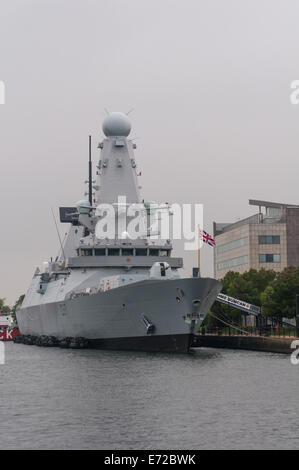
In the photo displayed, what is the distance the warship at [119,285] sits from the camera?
5681 centimetres

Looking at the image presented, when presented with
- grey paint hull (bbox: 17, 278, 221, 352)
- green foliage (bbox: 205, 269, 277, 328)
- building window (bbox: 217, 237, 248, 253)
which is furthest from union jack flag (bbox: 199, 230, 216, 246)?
building window (bbox: 217, 237, 248, 253)

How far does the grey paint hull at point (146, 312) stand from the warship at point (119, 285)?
7 cm

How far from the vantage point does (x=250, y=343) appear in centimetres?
7131

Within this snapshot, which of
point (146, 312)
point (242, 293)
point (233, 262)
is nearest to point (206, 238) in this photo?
point (146, 312)

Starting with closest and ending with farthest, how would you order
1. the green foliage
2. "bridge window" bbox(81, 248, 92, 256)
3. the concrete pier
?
1. the concrete pier
2. "bridge window" bbox(81, 248, 92, 256)
3. the green foliage

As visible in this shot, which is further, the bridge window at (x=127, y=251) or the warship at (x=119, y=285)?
the bridge window at (x=127, y=251)

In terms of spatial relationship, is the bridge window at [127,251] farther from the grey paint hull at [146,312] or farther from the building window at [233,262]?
the building window at [233,262]

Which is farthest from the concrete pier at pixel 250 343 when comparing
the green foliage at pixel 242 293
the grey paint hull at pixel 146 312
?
the green foliage at pixel 242 293

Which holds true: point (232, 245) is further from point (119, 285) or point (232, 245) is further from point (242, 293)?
point (119, 285)

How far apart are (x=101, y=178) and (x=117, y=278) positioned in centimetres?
1773

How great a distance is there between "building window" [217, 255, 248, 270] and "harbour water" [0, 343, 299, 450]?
249 ft

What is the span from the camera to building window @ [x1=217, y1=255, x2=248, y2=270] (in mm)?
130000

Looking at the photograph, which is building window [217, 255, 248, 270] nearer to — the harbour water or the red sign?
the red sign
